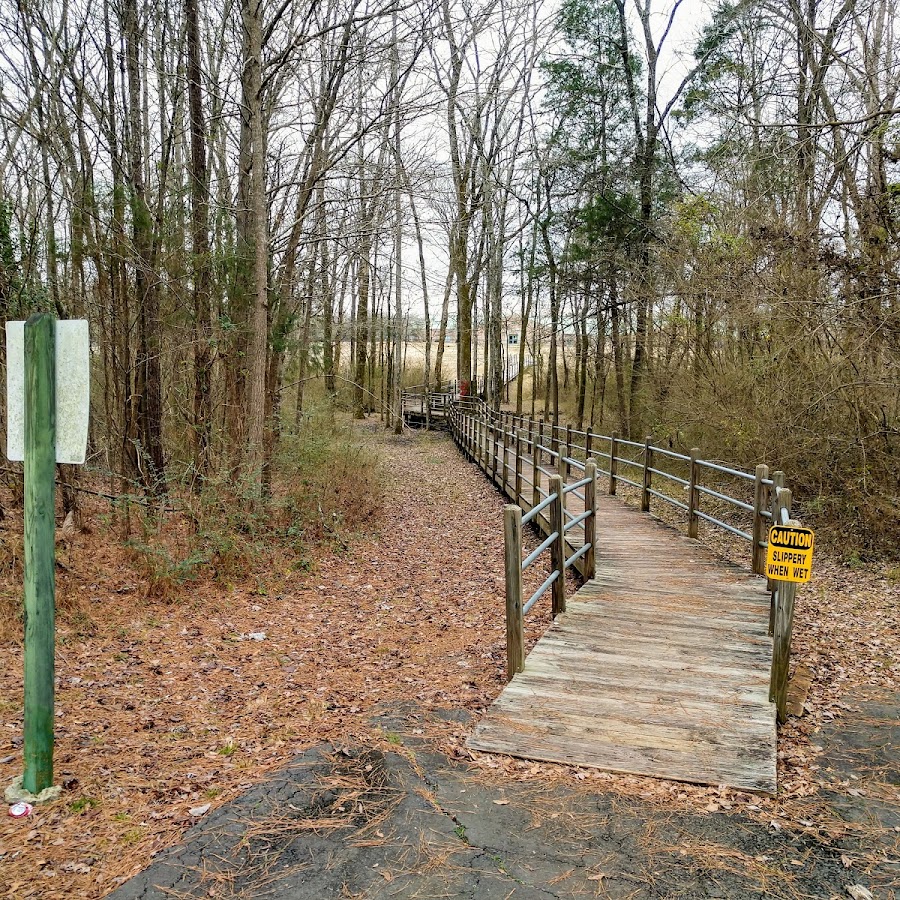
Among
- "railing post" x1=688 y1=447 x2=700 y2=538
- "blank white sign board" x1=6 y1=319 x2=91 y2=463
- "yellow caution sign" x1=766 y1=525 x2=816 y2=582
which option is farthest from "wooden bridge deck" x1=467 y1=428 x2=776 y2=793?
"blank white sign board" x1=6 y1=319 x2=91 y2=463

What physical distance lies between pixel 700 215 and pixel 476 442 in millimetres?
Answer: 8602

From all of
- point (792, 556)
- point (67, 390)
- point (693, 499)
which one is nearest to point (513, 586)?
point (792, 556)

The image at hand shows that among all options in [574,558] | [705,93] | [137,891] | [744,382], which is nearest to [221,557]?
[574,558]

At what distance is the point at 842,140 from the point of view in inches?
390

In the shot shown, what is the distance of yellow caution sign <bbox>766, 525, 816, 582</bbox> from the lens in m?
4.19

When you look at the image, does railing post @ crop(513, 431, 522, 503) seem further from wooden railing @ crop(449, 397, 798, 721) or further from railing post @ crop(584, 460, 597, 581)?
railing post @ crop(584, 460, 597, 581)

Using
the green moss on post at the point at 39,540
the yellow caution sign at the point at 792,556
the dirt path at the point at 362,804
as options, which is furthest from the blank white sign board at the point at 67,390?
the yellow caution sign at the point at 792,556

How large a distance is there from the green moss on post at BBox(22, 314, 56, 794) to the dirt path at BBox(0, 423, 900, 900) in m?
0.39

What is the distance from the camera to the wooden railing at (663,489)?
191 inches

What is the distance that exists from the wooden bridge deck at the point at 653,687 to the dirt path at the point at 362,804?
22cm

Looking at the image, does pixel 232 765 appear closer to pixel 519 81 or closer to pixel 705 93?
pixel 705 93

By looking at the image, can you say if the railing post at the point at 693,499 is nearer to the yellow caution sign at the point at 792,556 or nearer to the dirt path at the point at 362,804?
the dirt path at the point at 362,804

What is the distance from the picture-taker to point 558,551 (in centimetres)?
604

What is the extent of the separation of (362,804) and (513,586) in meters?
1.86
